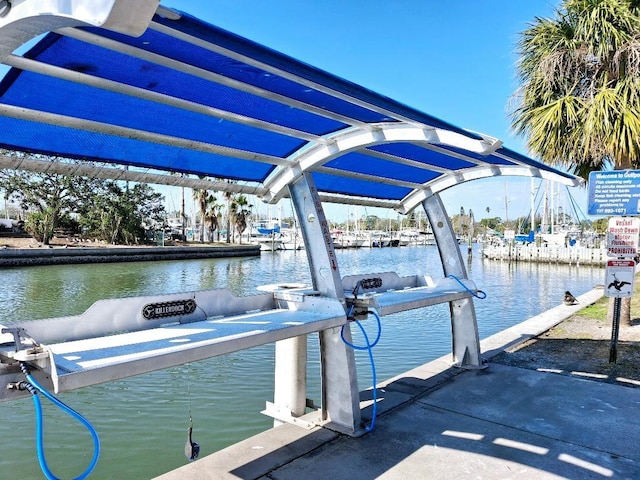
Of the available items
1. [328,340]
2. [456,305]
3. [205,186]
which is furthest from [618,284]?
[205,186]

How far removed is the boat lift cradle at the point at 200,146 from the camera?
245 centimetres

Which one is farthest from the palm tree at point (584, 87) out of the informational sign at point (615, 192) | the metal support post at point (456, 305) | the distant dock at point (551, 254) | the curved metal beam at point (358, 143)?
the distant dock at point (551, 254)

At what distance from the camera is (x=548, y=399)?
17.5 ft

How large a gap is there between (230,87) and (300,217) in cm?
174

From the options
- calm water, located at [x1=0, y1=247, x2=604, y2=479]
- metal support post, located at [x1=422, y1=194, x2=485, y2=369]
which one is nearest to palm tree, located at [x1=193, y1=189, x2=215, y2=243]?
calm water, located at [x1=0, y1=247, x2=604, y2=479]

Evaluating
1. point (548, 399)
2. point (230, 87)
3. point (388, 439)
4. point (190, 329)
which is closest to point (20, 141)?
point (230, 87)

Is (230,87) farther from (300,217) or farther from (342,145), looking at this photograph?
(300,217)

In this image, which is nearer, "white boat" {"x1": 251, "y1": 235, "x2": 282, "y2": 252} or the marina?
the marina

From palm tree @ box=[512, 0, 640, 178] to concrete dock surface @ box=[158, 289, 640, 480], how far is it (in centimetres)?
471

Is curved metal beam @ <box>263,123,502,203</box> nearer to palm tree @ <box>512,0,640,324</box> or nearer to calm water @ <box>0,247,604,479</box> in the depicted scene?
calm water @ <box>0,247,604,479</box>

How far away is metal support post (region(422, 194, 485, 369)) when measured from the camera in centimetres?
639

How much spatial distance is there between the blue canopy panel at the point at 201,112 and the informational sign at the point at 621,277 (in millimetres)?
2890

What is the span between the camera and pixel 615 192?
7352 mm

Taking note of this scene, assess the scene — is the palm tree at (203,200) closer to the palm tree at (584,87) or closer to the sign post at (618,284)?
the palm tree at (584,87)
